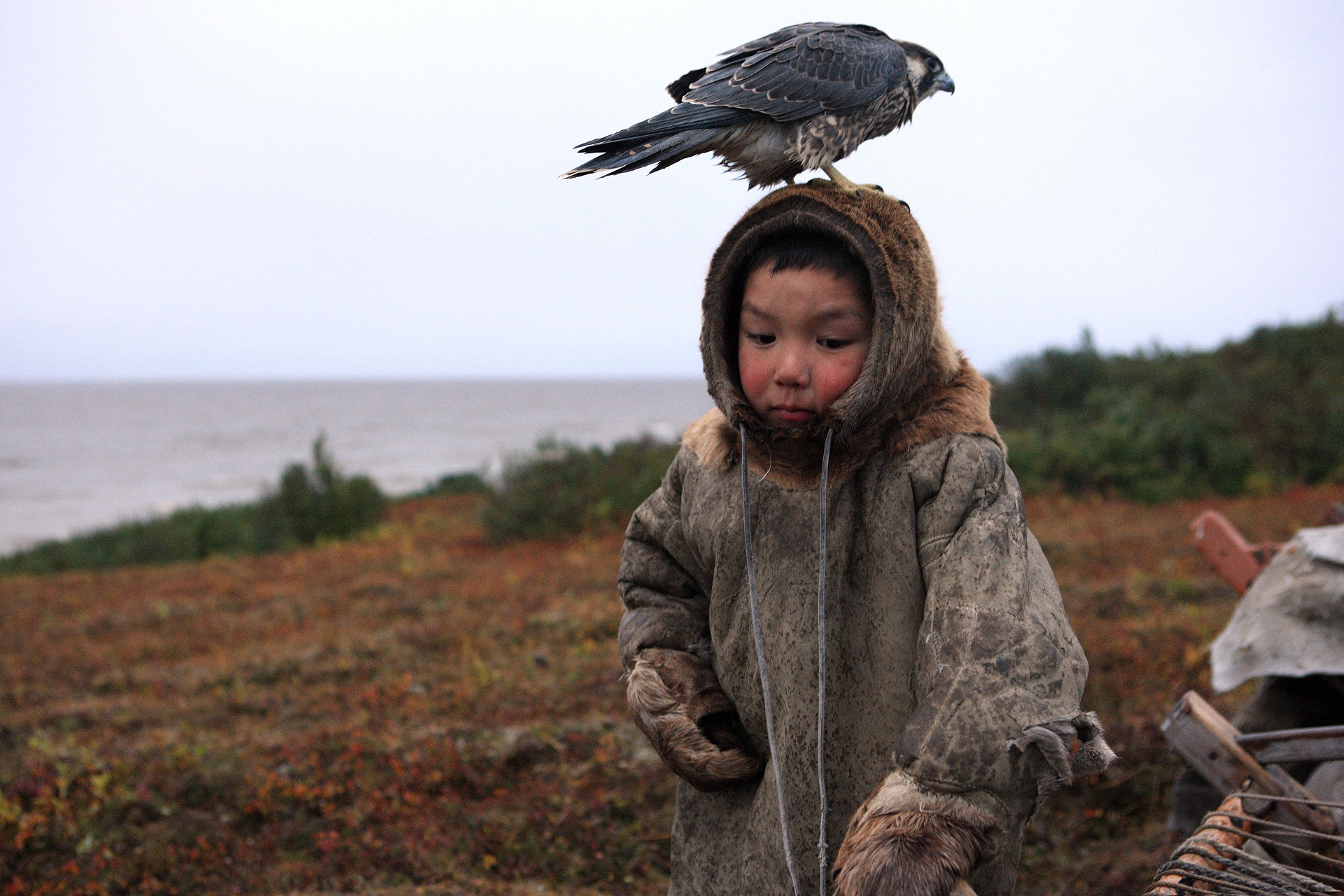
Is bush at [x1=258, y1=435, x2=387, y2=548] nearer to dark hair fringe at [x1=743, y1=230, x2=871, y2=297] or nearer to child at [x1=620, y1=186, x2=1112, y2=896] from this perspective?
child at [x1=620, y1=186, x2=1112, y2=896]

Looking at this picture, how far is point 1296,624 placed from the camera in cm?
271

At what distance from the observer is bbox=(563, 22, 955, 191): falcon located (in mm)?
1841

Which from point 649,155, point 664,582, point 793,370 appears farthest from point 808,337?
point 664,582

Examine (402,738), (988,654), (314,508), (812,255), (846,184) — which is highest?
(846,184)

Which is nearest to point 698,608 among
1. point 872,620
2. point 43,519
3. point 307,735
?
point 872,620

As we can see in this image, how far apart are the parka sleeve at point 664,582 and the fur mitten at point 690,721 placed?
0.07 m

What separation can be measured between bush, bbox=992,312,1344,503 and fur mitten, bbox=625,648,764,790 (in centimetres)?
1082

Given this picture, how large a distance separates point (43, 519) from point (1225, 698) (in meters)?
25.7

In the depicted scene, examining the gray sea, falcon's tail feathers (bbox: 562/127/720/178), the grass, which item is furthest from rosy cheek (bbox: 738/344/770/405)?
the gray sea

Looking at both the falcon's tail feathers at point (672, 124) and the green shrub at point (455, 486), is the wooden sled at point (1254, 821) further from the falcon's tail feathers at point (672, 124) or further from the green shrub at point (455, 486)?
the green shrub at point (455, 486)

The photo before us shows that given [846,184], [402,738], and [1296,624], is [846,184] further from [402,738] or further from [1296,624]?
[402,738]

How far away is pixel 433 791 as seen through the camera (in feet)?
14.1

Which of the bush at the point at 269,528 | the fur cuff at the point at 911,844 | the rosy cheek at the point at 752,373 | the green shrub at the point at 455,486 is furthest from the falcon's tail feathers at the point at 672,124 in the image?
the green shrub at the point at 455,486

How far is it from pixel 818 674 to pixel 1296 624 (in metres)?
1.86
